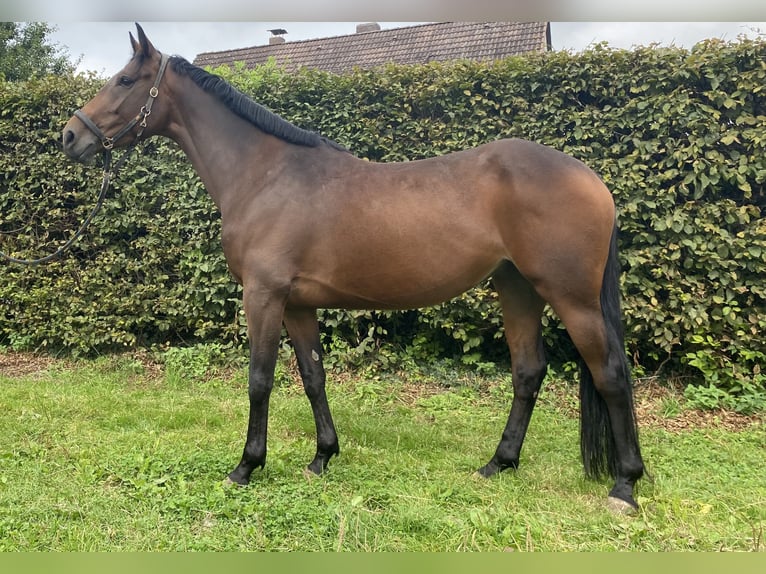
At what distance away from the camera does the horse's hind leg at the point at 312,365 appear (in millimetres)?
3242

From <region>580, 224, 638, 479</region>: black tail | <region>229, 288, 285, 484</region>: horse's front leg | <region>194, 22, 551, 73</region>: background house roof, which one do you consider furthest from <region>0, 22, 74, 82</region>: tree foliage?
<region>580, 224, 638, 479</region>: black tail

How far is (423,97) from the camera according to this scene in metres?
5.01

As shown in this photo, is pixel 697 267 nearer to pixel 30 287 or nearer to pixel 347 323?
pixel 347 323

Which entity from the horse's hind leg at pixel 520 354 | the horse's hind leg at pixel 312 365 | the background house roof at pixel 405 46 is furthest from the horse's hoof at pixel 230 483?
the background house roof at pixel 405 46

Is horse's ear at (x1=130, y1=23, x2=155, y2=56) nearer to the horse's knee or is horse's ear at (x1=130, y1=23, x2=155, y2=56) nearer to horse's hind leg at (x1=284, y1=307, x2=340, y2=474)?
horse's hind leg at (x1=284, y1=307, x2=340, y2=474)

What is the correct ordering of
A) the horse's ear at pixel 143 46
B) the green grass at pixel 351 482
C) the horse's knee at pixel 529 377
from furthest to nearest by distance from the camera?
the horse's knee at pixel 529 377, the horse's ear at pixel 143 46, the green grass at pixel 351 482

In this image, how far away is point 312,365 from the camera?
10.7 ft

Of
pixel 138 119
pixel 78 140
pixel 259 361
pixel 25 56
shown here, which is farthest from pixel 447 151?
pixel 25 56

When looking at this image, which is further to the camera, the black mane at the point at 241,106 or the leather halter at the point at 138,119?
the black mane at the point at 241,106

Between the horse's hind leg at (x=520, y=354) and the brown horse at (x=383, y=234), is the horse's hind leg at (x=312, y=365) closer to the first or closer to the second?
the brown horse at (x=383, y=234)

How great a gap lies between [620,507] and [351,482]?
1451 millimetres

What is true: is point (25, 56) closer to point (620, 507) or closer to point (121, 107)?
point (121, 107)

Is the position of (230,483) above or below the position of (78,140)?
below

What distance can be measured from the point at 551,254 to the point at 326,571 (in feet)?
6.86
